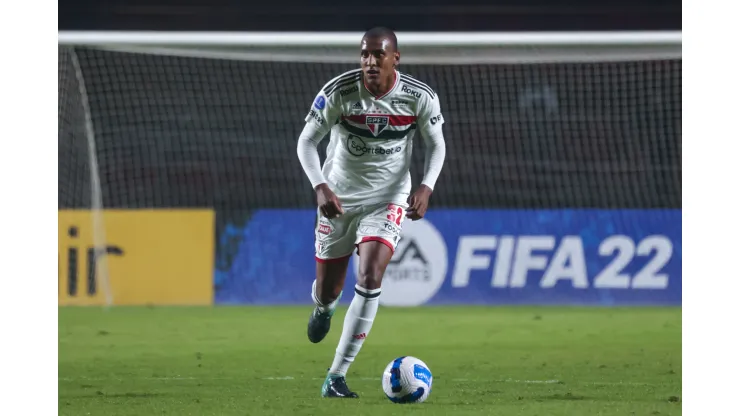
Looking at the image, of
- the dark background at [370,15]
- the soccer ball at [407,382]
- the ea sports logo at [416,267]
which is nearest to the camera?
the soccer ball at [407,382]

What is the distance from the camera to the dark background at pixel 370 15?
15656mm

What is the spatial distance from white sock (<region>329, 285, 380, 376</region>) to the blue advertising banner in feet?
18.7

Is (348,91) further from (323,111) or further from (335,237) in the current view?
(335,237)

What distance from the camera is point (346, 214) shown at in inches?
250

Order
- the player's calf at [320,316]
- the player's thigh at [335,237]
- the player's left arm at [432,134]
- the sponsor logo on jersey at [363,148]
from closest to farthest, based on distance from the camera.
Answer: the player's left arm at [432,134], the sponsor logo on jersey at [363,148], the player's thigh at [335,237], the player's calf at [320,316]

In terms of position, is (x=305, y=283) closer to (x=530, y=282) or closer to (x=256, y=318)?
(x=256, y=318)

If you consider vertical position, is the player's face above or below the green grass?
above

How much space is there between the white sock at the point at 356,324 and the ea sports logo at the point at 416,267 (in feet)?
18.6

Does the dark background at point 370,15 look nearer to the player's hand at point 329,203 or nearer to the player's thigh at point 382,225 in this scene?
the player's thigh at point 382,225

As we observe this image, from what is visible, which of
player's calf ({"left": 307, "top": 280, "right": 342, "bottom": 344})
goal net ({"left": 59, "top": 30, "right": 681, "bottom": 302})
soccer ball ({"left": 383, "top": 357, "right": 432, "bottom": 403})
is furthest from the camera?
goal net ({"left": 59, "top": 30, "right": 681, "bottom": 302})

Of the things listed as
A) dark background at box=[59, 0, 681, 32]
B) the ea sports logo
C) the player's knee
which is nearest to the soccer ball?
the player's knee

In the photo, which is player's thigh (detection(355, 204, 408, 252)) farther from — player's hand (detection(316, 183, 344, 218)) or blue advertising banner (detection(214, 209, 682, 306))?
blue advertising banner (detection(214, 209, 682, 306))

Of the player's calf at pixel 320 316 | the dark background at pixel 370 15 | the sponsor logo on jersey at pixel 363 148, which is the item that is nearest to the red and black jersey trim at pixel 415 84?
the sponsor logo on jersey at pixel 363 148

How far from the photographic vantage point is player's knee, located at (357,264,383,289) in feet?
19.1
